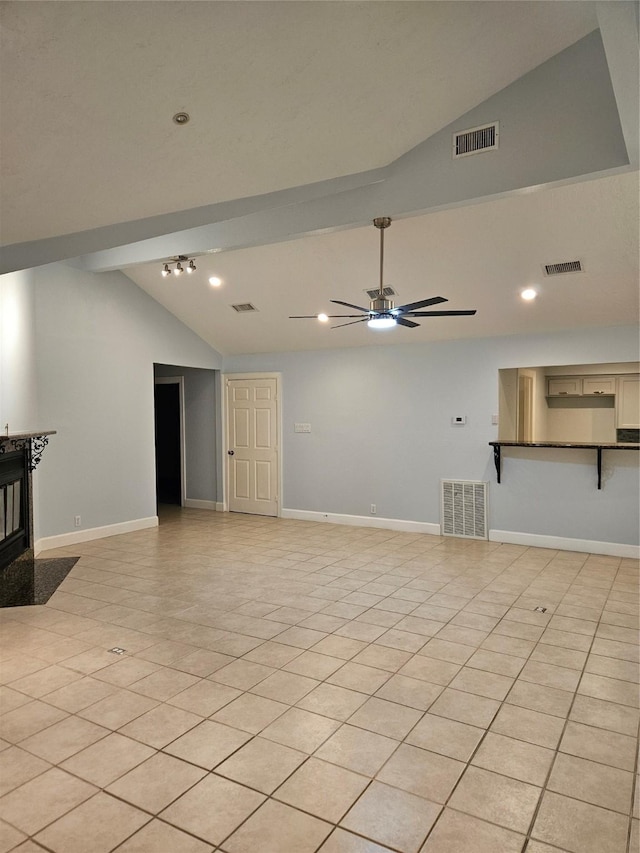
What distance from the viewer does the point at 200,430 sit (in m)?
8.95

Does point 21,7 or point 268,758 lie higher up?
point 21,7

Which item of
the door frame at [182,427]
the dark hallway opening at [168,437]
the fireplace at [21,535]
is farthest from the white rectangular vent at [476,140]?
the dark hallway opening at [168,437]

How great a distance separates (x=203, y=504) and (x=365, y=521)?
2912 mm

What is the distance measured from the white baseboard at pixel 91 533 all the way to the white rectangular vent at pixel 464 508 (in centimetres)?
376

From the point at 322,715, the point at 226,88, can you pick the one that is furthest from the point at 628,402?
the point at 226,88

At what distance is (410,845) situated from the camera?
1.94m

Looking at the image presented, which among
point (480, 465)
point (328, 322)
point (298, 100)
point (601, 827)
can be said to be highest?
point (298, 100)

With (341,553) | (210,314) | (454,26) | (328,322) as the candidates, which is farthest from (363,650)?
(210,314)

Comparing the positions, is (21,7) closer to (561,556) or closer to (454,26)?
(454,26)

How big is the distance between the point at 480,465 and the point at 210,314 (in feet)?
12.8

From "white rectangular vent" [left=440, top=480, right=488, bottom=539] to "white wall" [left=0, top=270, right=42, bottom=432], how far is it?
470cm

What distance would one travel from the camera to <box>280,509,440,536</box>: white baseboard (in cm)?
704

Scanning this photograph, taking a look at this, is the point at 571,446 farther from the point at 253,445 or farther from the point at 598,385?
the point at 253,445

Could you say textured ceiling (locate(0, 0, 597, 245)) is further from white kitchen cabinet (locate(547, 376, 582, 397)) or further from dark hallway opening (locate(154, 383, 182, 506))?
dark hallway opening (locate(154, 383, 182, 506))
